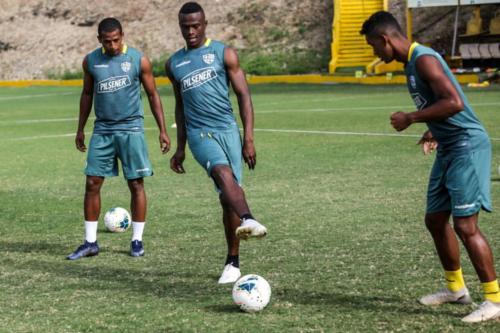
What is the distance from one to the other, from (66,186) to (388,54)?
26.9ft

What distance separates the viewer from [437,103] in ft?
22.4

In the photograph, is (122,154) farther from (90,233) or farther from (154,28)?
(154,28)

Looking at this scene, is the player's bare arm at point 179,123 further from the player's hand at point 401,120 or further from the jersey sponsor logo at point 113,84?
the player's hand at point 401,120

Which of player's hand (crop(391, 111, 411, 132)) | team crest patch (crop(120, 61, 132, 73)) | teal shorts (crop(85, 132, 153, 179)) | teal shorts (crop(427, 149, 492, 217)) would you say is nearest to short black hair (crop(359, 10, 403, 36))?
player's hand (crop(391, 111, 411, 132))

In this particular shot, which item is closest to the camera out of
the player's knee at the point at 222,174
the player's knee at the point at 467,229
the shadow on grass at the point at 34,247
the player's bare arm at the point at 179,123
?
the player's knee at the point at 467,229

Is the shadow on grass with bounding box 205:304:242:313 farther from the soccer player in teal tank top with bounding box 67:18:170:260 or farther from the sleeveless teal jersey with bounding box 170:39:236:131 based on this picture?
the soccer player in teal tank top with bounding box 67:18:170:260

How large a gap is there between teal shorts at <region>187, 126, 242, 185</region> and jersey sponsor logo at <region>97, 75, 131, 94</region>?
1.53 metres

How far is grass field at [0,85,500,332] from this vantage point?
23.7ft

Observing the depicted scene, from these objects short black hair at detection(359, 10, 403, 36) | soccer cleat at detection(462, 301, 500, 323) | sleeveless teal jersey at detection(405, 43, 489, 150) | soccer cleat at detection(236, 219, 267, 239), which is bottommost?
soccer cleat at detection(462, 301, 500, 323)

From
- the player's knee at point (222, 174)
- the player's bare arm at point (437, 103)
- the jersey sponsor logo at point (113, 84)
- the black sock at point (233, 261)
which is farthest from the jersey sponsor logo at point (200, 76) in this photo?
the player's bare arm at point (437, 103)

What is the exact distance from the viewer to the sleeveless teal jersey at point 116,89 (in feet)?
32.2

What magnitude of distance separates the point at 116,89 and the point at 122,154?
60cm

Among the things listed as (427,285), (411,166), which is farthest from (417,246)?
(411,166)

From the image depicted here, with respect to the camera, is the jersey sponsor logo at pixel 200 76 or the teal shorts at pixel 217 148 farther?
the jersey sponsor logo at pixel 200 76
